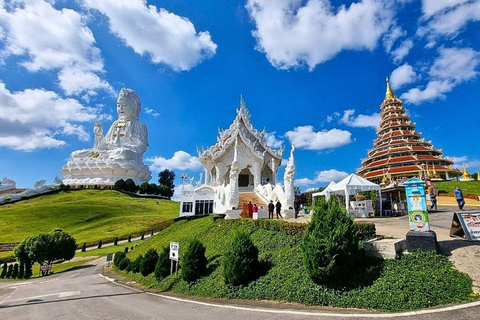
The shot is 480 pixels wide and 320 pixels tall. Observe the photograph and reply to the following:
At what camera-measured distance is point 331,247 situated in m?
7.35

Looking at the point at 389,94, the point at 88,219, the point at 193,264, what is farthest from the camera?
the point at 389,94

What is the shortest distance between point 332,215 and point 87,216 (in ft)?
153

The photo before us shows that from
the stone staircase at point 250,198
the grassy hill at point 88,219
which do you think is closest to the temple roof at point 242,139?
the stone staircase at point 250,198

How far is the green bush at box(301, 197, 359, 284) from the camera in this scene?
7.33 meters

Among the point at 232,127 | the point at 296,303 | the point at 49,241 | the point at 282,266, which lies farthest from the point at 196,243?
the point at 232,127

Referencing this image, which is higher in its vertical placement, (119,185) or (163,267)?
(119,185)

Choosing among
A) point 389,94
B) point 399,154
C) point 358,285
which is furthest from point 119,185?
point 389,94

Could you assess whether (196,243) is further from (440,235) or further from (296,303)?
(440,235)

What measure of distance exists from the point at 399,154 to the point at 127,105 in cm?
6862

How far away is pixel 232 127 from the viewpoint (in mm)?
37219

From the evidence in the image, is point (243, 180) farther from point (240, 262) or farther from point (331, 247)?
point (331, 247)

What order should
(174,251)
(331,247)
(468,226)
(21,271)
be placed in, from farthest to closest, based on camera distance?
(21,271), (174,251), (468,226), (331,247)

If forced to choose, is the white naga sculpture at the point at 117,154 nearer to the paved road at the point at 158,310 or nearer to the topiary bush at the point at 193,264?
the paved road at the point at 158,310

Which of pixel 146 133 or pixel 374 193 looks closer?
pixel 374 193
